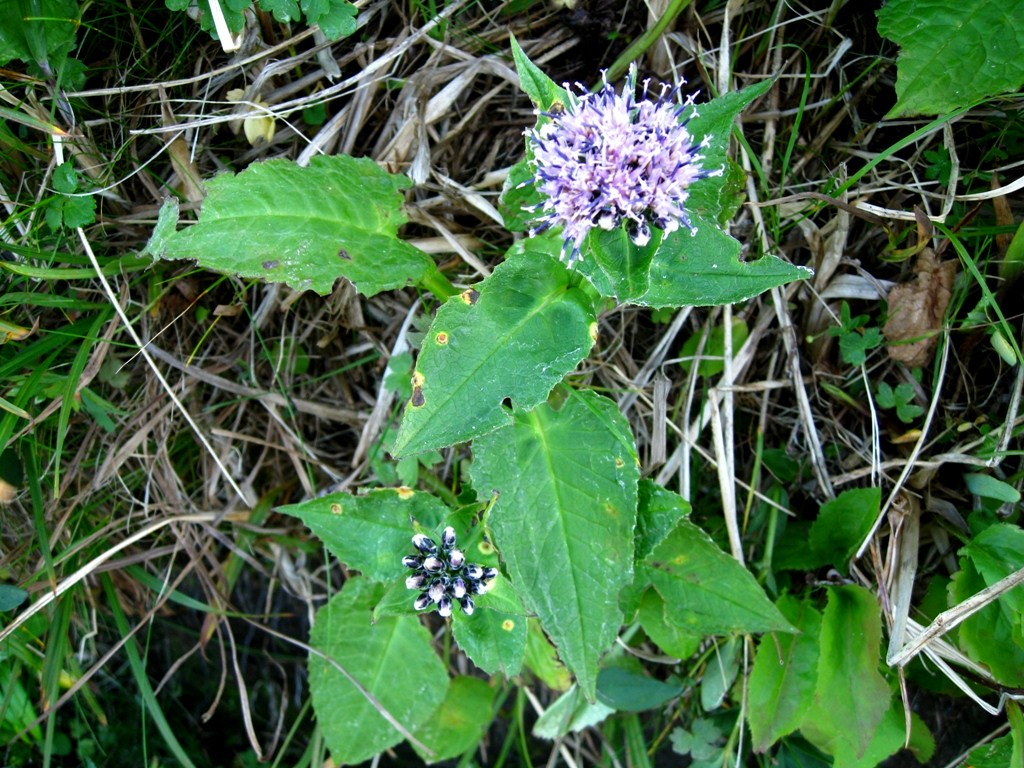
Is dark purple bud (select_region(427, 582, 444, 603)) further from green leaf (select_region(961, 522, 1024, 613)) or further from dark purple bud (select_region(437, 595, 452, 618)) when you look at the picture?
green leaf (select_region(961, 522, 1024, 613))

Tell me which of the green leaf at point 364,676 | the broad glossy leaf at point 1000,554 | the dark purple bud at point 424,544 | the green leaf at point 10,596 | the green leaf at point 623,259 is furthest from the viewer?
the green leaf at point 364,676

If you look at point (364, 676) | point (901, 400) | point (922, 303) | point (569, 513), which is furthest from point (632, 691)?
point (922, 303)

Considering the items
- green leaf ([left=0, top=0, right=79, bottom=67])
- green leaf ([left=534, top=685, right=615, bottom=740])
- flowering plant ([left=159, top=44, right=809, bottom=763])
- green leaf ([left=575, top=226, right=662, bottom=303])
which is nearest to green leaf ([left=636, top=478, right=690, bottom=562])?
flowering plant ([left=159, top=44, right=809, bottom=763])

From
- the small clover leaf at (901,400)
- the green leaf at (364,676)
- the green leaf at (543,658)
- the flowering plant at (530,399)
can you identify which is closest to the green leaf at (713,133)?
the flowering plant at (530,399)

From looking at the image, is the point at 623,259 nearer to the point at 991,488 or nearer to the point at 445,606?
the point at 445,606

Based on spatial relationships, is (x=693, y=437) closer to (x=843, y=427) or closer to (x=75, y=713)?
(x=843, y=427)

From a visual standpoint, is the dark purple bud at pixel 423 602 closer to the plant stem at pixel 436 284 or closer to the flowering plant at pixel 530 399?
the flowering plant at pixel 530 399
